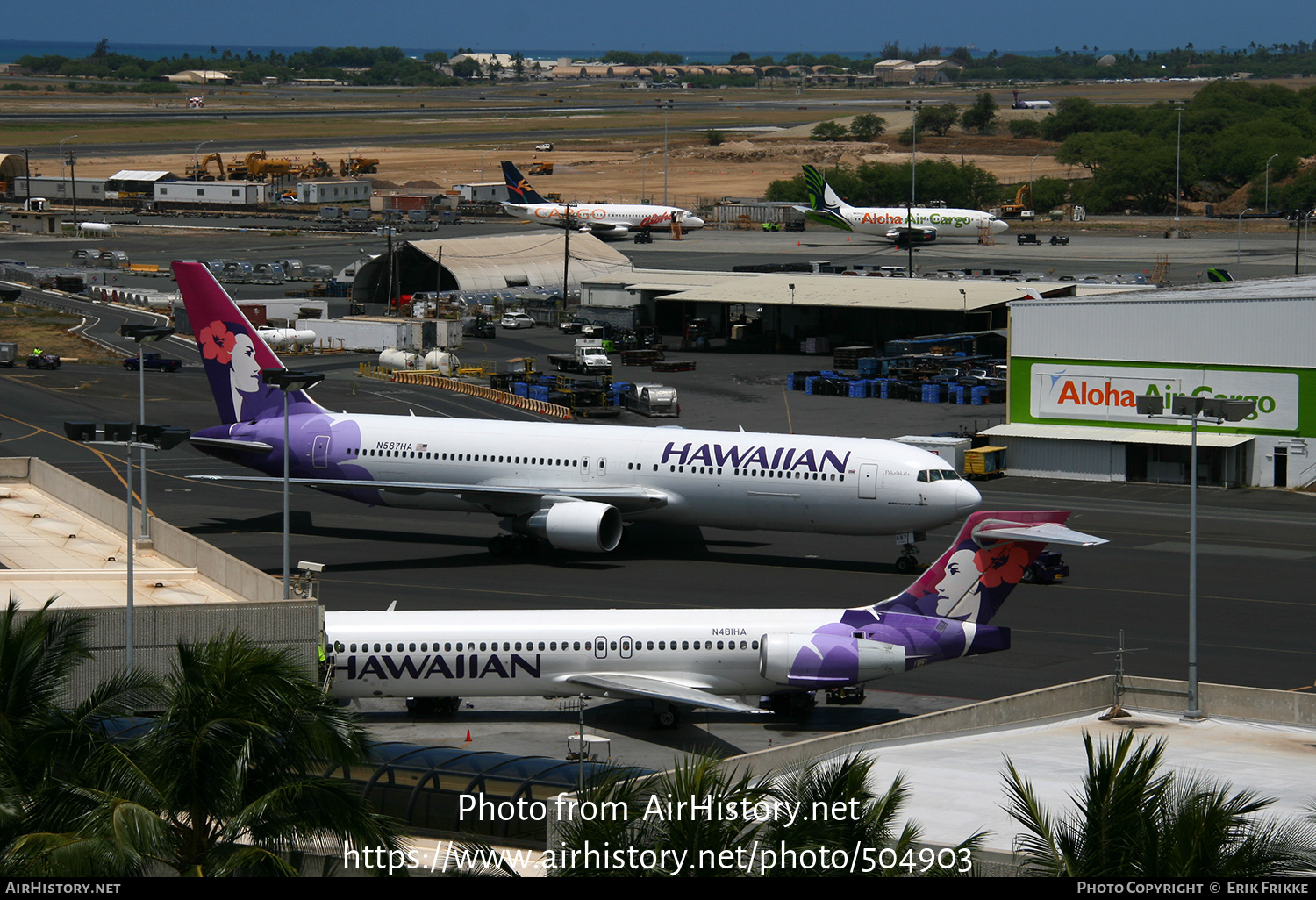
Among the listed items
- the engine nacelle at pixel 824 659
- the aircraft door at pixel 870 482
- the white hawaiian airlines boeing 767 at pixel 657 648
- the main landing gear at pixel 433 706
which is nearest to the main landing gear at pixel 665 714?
the white hawaiian airlines boeing 767 at pixel 657 648

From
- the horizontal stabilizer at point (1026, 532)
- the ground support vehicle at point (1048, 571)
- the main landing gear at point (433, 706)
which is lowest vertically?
the main landing gear at point (433, 706)

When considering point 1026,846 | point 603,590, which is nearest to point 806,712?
point 603,590

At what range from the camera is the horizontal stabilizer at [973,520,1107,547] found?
3844cm

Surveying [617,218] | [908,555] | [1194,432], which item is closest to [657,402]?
[908,555]

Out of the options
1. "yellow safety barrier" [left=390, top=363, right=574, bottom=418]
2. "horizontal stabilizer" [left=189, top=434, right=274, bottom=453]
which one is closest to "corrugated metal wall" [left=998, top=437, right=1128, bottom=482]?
"yellow safety barrier" [left=390, top=363, right=574, bottom=418]

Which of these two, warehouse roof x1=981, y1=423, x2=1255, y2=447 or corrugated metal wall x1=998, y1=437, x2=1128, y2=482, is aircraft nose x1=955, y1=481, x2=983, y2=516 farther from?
corrugated metal wall x1=998, y1=437, x2=1128, y2=482

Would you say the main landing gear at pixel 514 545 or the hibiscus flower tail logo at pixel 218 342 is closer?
the main landing gear at pixel 514 545

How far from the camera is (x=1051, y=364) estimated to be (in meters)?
80.8

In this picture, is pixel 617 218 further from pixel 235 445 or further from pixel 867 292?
pixel 235 445

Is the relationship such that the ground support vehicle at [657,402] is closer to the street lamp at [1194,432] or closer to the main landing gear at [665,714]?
the street lamp at [1194,432]

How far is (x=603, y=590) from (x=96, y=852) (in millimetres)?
37160

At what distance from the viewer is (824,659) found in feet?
125

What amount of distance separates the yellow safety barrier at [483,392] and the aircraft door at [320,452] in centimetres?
2904

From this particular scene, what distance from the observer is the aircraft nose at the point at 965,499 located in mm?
55562
